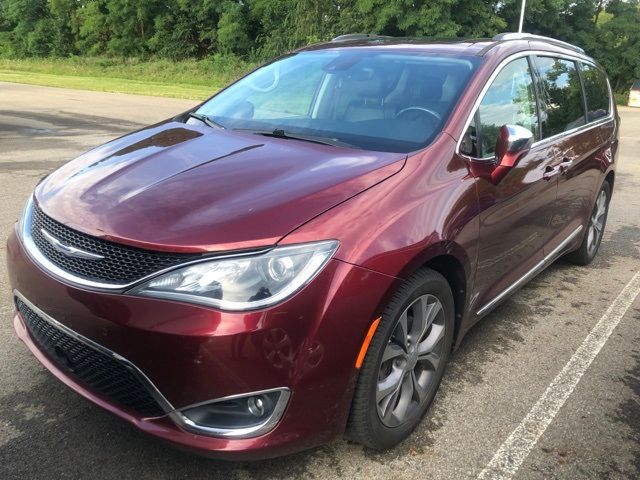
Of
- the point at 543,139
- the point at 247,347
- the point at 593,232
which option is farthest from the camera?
the point at 593,232

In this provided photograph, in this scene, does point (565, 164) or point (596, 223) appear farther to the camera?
point (596, 223)

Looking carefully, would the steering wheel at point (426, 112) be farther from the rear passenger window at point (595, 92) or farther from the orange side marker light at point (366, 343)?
the rear passenger window at point (595, 92)

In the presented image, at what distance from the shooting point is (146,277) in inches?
79.4

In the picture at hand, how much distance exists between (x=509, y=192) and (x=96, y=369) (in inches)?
86.2

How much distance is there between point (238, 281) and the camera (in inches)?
78.3

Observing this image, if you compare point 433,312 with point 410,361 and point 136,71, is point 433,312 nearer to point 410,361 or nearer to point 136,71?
point 410,361

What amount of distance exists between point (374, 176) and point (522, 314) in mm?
2208

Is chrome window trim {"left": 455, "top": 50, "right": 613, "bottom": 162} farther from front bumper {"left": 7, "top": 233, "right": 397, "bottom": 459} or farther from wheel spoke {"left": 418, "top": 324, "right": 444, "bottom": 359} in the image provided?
front bumper {"left": 7, "top": 233, "right": 397, "bottom": 459}

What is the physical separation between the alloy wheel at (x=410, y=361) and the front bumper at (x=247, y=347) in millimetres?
289

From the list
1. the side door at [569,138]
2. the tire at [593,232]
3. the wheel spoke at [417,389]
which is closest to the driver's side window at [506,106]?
the side door at [569,138]

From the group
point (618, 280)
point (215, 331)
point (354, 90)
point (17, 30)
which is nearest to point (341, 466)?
point (215, 331)

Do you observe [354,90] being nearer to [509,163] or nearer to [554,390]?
[509,163]

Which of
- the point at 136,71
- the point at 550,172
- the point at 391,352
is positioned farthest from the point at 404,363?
the point at 136,71

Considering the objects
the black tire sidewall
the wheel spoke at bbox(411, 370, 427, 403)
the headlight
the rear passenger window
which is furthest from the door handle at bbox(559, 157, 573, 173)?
the headlight
